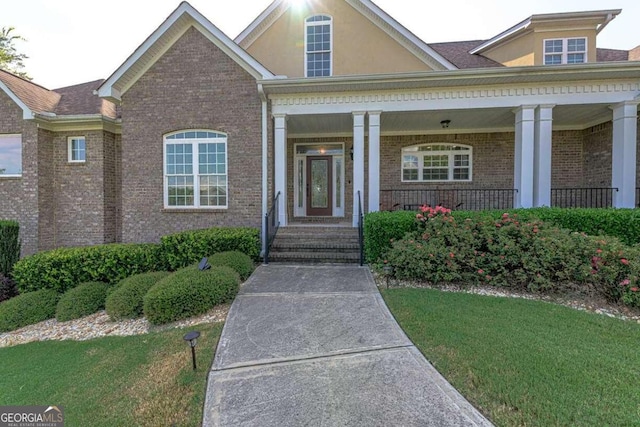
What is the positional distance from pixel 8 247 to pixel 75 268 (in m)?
2.72

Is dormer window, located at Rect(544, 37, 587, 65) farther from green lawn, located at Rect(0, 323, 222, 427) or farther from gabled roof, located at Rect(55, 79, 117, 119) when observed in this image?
gabled roof, located at Rect(55, 79, 117, 119)

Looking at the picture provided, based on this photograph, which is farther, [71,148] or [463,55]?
[463,55]

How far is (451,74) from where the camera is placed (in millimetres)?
7277

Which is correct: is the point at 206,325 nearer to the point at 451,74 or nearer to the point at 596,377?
the point at 596,377

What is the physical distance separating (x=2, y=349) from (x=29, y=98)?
855 centimetres

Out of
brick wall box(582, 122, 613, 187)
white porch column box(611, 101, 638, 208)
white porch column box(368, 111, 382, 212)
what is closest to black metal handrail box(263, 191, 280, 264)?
white porch column box(368, 111, 382, 212)

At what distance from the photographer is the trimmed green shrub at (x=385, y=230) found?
621 cm

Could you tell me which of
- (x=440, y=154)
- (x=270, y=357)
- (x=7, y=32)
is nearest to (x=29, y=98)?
(x=270, y=357)

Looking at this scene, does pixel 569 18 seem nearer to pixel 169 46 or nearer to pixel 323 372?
pixel 169 46

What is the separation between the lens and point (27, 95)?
9492mm

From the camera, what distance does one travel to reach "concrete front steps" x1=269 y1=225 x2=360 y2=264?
275 inches

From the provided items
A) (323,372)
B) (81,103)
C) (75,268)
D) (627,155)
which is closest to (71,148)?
(81,103)

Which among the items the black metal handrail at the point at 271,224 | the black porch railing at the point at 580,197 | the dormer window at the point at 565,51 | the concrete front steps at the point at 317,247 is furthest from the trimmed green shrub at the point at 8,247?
the dormer window at the point at 565,51

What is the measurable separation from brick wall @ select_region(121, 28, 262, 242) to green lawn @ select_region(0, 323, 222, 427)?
170 inches
